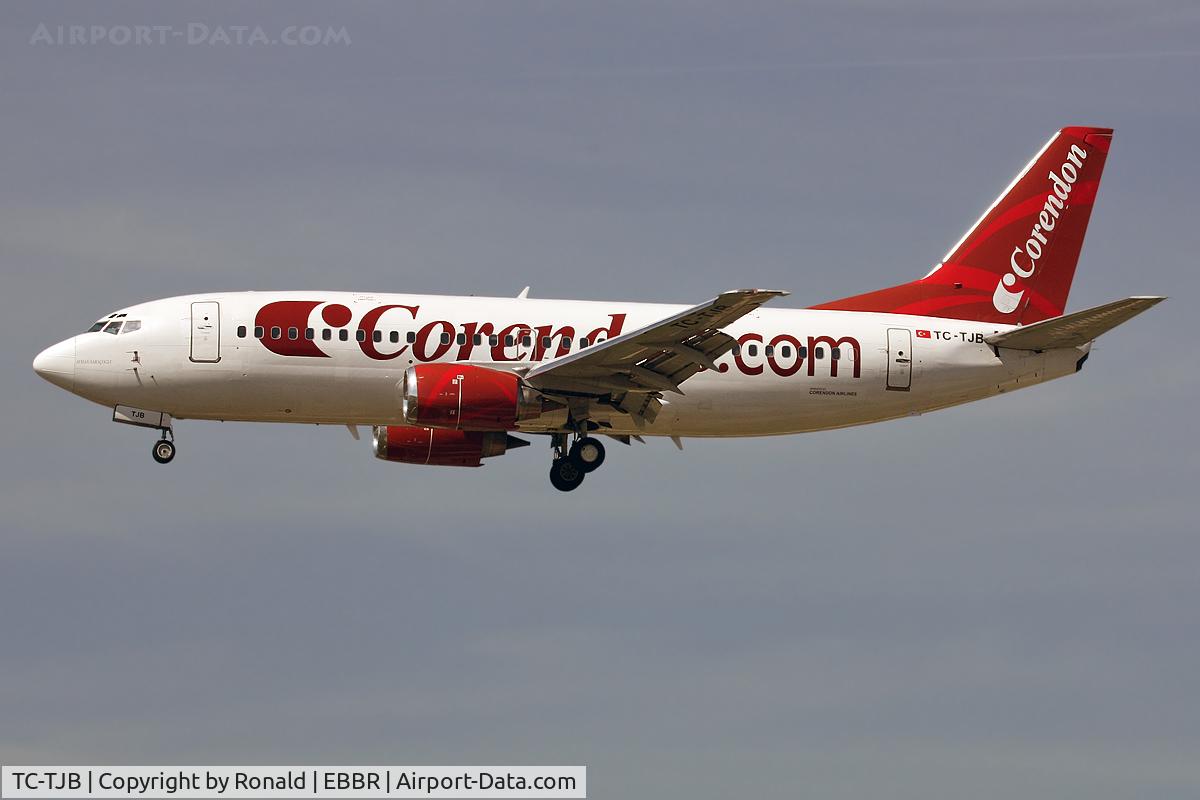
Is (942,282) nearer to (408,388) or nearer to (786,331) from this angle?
(786,331)

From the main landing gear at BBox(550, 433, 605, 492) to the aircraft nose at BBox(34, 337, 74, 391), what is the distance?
13158mm

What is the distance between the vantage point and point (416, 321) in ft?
160

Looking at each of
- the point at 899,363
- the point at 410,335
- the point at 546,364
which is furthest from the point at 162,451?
the point at 899,363

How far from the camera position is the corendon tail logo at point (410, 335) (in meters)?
48.0

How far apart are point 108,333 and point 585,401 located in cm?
1286

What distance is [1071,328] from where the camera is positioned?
4997 cm

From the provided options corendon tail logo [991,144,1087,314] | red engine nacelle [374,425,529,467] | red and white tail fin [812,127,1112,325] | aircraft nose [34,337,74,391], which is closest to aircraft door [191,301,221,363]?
aircraft nose [34,337,74,391]

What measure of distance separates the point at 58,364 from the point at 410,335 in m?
9.38

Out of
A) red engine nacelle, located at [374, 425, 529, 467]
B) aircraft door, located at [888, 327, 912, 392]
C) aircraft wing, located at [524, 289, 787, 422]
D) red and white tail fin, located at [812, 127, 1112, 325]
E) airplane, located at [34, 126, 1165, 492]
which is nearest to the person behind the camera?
aircraft wing, located at [524, 289, 787, 422]

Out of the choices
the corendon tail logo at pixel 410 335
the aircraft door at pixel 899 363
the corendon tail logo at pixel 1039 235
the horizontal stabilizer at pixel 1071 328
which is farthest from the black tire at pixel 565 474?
the corendon tail logo at pixel 1039 235

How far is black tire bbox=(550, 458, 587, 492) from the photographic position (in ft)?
165

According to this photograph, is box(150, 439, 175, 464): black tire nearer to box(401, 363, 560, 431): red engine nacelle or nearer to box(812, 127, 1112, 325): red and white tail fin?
box(401, 363, 560, 431): red engine nacelle

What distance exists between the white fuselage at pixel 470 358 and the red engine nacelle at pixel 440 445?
3254mm

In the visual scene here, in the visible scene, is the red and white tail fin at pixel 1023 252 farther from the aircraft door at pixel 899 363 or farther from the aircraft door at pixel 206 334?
the aircraft door at pixel 206 334
